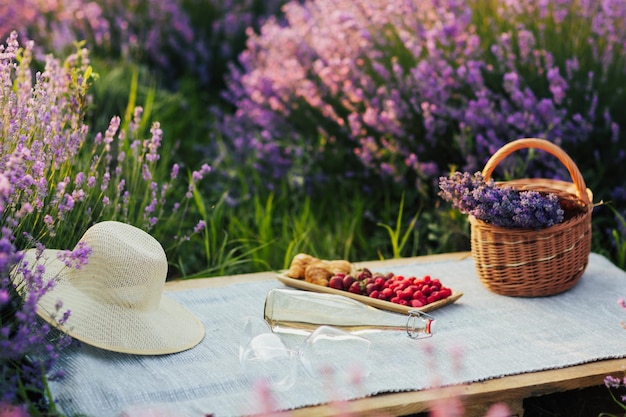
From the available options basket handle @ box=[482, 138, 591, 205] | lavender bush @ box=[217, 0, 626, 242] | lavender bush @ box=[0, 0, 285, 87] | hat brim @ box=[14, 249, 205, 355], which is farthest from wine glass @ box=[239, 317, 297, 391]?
lavender bush @ box=[0, 0, 285, 87]

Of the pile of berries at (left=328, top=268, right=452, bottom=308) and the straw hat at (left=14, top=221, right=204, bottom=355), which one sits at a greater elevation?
the straw hat at (left=14, top=221, right=204, bottom=355)

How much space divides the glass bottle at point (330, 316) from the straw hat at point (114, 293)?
275 millimetres

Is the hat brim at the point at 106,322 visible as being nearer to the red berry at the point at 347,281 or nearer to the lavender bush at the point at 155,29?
the red berry at the point at 347,281

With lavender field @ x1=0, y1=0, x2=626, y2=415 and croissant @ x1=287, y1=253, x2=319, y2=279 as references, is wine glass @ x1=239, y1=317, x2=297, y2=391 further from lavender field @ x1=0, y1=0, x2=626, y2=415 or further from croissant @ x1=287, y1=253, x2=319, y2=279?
lavender field @ x1=0, y1=0, x2=626, y2=415

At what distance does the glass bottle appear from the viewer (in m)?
2.45

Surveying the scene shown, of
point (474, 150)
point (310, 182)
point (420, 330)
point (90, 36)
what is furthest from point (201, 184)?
point (420, 330)

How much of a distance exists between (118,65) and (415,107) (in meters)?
2.29

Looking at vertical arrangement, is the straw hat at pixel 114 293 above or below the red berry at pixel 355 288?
above

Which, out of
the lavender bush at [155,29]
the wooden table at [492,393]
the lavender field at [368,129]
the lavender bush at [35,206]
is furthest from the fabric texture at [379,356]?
the lavender bush at [155,29]

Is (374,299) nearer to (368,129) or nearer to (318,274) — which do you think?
(318,274)

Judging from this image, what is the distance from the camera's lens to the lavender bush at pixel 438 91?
3.68 meters

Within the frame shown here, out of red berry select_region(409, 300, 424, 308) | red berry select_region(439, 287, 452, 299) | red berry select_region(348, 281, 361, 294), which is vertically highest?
red berry select_region(348, 281, 361, 294)

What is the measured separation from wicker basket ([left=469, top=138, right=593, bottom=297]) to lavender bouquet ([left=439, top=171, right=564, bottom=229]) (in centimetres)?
3

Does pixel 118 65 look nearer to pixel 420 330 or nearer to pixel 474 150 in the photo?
pixel 474 150
